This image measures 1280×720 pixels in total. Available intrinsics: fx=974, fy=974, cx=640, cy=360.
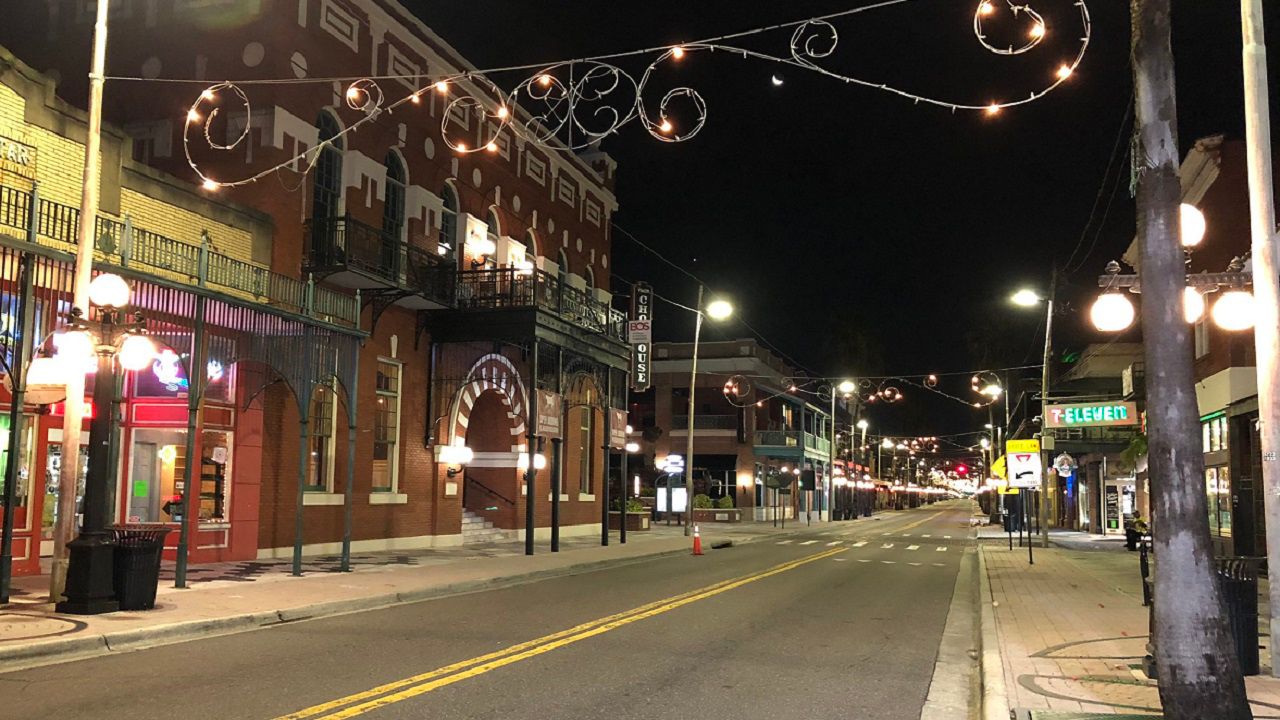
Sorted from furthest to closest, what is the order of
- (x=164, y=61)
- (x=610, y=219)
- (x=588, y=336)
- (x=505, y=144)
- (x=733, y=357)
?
(x=733, y=357) → (x=610, y=219) → (x=505, y=144) → (x=588, y=336) → (x=164, y=61)

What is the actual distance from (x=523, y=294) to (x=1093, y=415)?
16.9m

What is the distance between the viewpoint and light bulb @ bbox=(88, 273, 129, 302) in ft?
39.7

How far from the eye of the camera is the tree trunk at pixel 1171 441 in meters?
6.31

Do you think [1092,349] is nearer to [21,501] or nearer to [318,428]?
[318,428]

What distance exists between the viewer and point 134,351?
1226 centimetres

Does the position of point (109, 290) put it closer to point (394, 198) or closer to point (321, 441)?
point (321, 441)

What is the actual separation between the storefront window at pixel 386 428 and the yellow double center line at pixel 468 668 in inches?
402

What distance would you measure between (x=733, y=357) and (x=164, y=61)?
40557mm

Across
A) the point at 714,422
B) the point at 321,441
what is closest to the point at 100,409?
the point at 321,441

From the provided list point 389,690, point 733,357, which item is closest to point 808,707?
point 389,690

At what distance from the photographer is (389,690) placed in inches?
316

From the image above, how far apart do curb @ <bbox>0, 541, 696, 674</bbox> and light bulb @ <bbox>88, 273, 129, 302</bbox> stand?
13.5 ft

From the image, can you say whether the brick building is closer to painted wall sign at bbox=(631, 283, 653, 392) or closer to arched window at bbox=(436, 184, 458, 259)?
arched window at bbox=(436, 184, 458, 259)

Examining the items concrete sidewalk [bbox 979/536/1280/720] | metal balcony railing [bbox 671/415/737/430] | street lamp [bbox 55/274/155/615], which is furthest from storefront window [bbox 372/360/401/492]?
metal balcony railing [bbox 671/415/737/430]
